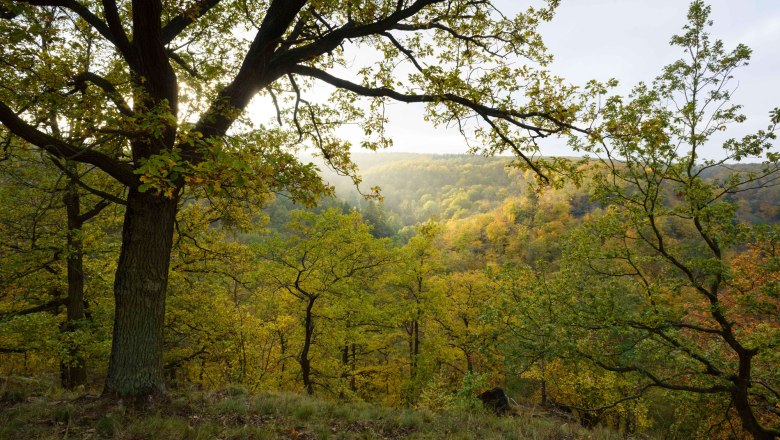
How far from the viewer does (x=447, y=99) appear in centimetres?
536

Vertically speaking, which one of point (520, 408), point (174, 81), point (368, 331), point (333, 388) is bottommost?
point (333, 388)

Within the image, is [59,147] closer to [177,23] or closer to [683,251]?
[177,23]

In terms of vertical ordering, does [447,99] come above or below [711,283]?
above

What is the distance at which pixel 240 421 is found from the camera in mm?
5594

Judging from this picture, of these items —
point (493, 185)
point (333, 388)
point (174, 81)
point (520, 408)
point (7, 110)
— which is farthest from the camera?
point (493, 185)

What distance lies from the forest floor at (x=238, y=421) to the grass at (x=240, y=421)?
0.4 inches

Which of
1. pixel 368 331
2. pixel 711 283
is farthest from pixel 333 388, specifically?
pixel 711 283

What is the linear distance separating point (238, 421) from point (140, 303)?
226 cm

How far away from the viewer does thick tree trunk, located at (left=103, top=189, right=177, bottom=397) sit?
521cm

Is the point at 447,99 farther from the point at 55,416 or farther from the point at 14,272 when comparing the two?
the point at 14,272

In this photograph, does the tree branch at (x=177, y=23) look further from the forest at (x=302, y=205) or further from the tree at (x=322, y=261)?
the tree at (x=322, y=261)

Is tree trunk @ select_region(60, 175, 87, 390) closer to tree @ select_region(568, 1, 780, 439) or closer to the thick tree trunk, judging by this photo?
the thick tree trunk

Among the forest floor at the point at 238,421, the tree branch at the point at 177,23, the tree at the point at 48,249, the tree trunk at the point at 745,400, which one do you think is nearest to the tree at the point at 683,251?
the tree trunk at the point at 745,400

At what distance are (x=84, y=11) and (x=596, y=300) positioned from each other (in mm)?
10474
